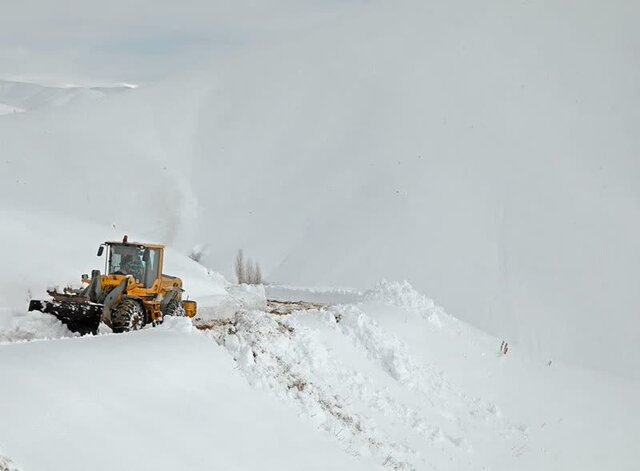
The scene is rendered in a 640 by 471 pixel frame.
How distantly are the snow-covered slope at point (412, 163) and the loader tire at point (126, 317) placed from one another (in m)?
27.6

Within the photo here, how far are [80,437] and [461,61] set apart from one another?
2572 inches

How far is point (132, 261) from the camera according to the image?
→ 17766mm

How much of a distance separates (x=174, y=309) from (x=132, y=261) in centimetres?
141

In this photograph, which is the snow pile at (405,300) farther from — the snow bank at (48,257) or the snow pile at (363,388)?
the snow bank at (48,257)

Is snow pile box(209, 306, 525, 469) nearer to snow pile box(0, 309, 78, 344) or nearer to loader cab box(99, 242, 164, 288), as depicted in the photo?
loader cab box(99, 242, 164, 288)

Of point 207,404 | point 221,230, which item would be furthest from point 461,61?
point 207,404

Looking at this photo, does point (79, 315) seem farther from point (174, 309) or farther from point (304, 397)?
point (304, 397)

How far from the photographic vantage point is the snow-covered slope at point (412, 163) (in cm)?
4581

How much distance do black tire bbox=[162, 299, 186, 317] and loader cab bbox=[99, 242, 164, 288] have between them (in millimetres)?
628

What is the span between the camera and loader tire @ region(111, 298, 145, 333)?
15.5m

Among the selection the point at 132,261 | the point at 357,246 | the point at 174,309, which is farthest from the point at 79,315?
the point at 357,246

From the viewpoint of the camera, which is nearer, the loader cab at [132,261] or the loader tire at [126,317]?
the loader tire at [126,317]

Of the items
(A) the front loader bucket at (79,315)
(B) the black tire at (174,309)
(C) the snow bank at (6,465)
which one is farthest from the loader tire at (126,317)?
(C) the snow bank at (6,465)

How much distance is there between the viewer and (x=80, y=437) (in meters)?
8.31
